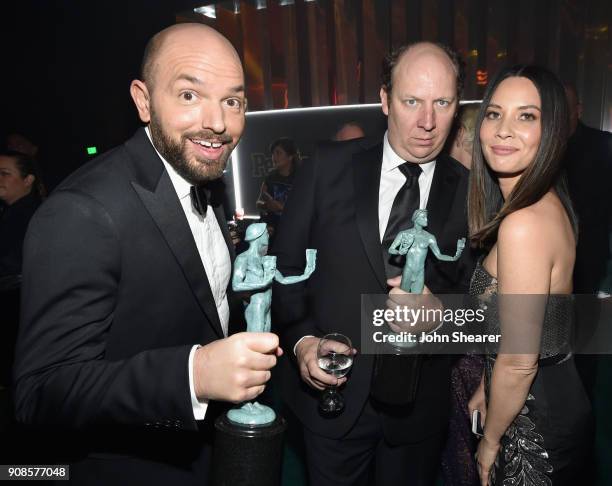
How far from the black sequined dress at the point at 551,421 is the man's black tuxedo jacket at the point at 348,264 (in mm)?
307

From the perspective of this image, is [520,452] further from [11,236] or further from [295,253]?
[11,236]

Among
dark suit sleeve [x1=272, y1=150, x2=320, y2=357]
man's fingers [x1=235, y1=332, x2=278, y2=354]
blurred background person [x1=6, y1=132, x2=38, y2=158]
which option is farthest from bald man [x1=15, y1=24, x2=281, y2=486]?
blurred background person [x1=6, y1=132, x2=38, y2=158]

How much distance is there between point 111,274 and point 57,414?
1.18 ft

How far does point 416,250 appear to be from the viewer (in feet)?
5.20

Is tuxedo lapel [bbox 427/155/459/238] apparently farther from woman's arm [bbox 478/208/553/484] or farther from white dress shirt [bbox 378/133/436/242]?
woman's arm [bbox 478/208/553/484]

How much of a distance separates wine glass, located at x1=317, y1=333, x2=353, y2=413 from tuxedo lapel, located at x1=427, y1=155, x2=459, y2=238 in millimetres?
749

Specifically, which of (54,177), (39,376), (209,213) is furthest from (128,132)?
(39,376)

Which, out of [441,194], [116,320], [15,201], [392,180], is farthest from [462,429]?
[15,201]

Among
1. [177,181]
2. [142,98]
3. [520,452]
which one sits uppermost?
[142,98]

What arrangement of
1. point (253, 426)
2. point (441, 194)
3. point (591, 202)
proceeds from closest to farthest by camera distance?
point (253, 426) → point (441, 194) → point (591, 202)

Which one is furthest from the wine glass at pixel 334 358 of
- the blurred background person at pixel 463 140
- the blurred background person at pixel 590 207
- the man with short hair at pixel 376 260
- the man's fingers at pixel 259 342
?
the blurred background person at pixel 590 207

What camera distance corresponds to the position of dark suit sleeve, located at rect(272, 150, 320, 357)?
85.9 inches

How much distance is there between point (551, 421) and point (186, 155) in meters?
1.70

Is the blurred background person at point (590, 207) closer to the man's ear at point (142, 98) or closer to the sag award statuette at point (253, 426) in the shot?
the sag award statuette at point (253, 426)
